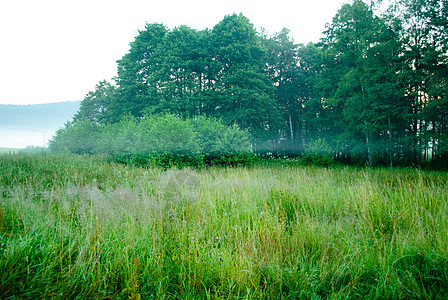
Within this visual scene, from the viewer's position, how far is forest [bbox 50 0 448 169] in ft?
50.9

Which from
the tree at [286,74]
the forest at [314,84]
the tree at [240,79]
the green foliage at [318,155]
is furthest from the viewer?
the tree at [286,74]

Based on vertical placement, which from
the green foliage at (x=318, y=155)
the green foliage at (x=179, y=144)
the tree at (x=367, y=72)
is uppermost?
the tree at (x=367, y=72)

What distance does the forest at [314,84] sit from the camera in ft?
50.9

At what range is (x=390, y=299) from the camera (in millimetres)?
2152

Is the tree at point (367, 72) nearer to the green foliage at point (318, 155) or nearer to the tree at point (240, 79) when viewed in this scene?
the green foliage at point (318, 155)

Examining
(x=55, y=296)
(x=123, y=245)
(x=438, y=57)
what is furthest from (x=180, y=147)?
(x=438, y=57)

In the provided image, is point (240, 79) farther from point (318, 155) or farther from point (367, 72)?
point (318, 155)

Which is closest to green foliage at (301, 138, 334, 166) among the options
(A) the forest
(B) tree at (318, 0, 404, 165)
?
(A) the forest

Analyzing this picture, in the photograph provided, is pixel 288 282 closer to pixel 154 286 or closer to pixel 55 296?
pixel 154 286

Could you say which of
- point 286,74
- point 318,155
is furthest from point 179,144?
point 286,74

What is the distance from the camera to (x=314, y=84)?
1000 inches

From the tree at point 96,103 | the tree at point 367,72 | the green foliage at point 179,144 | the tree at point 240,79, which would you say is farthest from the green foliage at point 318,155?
the tree at point 96,103

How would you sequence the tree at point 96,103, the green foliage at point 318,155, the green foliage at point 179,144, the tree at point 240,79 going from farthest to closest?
the tree at point 96,103 < the tree at point 240,79 < the green foliage at point 318,155 < the green foliage at point 179,144

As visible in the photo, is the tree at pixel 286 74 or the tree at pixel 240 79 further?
the tree at pixel 286 74
